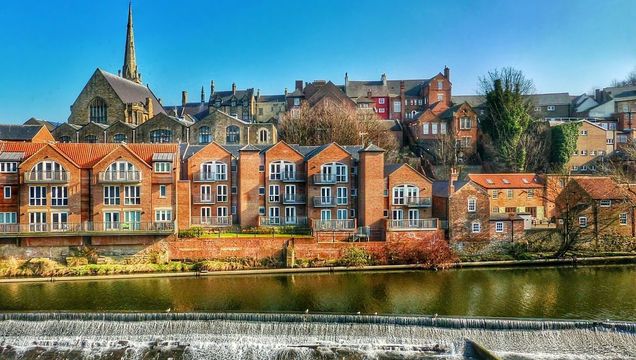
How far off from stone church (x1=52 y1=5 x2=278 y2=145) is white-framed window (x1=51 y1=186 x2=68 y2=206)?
17027mm

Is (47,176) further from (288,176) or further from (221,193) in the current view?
(288,176)

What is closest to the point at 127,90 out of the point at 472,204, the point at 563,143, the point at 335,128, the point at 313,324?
the point at 335,128

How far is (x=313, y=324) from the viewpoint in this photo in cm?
2178

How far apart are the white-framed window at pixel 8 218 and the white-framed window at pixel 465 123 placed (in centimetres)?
4431

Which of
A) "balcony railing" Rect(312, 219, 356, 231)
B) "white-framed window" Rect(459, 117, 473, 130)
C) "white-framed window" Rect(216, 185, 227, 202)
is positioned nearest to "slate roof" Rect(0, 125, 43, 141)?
"white-framed window" Rect(216, 185, 227, 202)

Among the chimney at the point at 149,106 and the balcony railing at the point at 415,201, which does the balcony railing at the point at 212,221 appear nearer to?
the balcony railing at the point at 415,201

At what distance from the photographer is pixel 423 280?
2978cm

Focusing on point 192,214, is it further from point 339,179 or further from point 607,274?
point 607,274

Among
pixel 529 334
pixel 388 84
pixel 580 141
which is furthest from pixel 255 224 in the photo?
pixel 388 84

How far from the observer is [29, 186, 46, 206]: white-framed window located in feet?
111

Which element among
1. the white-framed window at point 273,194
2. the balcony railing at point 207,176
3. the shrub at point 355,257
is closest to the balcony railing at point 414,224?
the shrub at point 355,257

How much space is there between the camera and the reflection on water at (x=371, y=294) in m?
23.9

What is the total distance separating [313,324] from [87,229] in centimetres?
1951

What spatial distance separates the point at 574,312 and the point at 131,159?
28.9m
